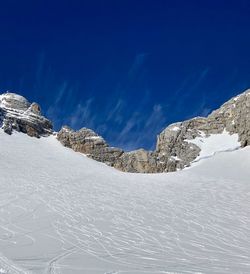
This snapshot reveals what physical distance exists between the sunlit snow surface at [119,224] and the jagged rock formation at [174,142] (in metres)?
17.5

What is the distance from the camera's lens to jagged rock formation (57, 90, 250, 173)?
54547mm

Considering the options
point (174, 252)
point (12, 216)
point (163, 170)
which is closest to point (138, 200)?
point (12, 216)

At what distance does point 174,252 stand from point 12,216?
23.6 ft

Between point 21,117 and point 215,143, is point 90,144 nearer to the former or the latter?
point 21,117

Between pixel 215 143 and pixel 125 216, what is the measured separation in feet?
127

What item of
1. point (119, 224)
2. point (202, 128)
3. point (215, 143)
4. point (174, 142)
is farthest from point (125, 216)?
point (202, 128)

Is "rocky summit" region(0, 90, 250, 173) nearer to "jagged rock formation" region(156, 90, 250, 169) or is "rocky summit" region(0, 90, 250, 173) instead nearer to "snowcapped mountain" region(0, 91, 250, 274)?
"jagged rock formation" region(156, 90, 250, 169)

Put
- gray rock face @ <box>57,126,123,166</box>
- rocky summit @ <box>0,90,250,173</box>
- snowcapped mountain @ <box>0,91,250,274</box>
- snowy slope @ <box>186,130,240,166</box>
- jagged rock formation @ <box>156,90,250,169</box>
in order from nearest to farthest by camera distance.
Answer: snowcapped mountain @ <box>0,91,250,274</box>
snowy slope @ <box>186,130,240,166</box>
jagged rock formation @ <box>156,90,250,169</box>
rocky summit @ <box>0,90,250,173</box>
gray rock face @ <box>57,126,123,166</box>

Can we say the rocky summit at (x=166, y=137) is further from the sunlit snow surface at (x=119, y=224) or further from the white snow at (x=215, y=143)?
the sunlit snow surface at (x=119, y=224)

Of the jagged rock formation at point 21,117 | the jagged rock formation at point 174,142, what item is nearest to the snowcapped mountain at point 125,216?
the jagged rock formation at point 174,142

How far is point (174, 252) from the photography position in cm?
1177

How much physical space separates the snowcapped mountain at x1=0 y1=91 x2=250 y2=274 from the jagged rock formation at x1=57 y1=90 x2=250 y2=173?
551mm

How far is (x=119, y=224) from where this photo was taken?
1617cm

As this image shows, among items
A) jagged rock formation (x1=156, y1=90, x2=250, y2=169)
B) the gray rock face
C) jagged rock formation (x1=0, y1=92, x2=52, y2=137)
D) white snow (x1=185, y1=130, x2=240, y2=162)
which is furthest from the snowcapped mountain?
jagged rock formation (x1=0, y1=92, x2=52, y2=137)
